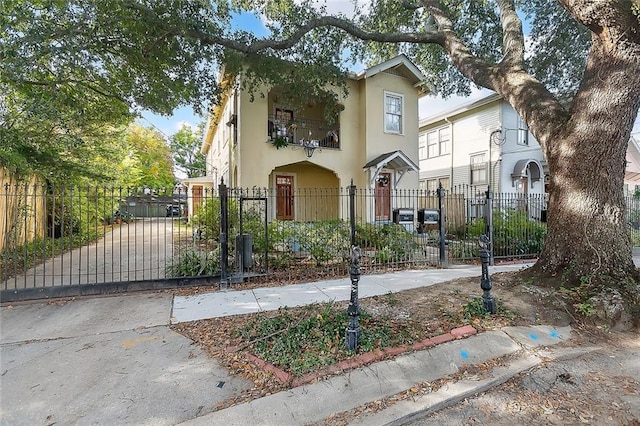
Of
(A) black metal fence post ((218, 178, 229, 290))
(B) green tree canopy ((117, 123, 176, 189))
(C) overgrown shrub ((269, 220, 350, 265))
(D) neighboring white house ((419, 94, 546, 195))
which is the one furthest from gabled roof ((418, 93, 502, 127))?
(B) green tree canopy ((117, 123, 176, 189))

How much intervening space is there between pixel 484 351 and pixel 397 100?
A: 12854 mm

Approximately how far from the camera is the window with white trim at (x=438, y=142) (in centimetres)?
1967

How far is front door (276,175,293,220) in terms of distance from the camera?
1452cm

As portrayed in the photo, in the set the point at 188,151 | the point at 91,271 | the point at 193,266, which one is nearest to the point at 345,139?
the point at 193,266

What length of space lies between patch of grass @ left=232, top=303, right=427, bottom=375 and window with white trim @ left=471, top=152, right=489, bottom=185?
595 inches

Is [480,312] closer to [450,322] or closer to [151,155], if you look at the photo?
[450,322]

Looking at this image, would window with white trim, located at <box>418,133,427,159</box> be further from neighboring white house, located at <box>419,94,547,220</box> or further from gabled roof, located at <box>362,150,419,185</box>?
gabled roof, located at <box>362,150,419,185</box>

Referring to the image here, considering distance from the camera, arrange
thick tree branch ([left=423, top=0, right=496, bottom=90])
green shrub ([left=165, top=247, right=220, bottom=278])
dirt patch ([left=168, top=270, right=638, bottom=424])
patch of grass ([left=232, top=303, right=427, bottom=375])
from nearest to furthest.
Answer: dirt patch ([left=168, top=270, right=638, bottom=424])
patch of grass ([left=232, top=303, right=427, bottom=375])
green shrub ([left=165, top=247, right=220, bottom=278])
thick tree branch ([left=423, top=0, right=496, bottom=90])

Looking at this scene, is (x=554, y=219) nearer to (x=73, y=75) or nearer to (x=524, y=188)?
(x=73, y=75)

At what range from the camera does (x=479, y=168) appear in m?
17.4

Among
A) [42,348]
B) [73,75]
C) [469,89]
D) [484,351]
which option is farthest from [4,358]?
[469,89]

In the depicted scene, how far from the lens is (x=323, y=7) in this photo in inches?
377

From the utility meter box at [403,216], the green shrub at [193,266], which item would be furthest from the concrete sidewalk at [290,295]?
the utility meter box at [403,216]

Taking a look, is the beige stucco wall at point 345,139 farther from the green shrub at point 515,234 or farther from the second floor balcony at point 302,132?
the green shrub at point 515,234
